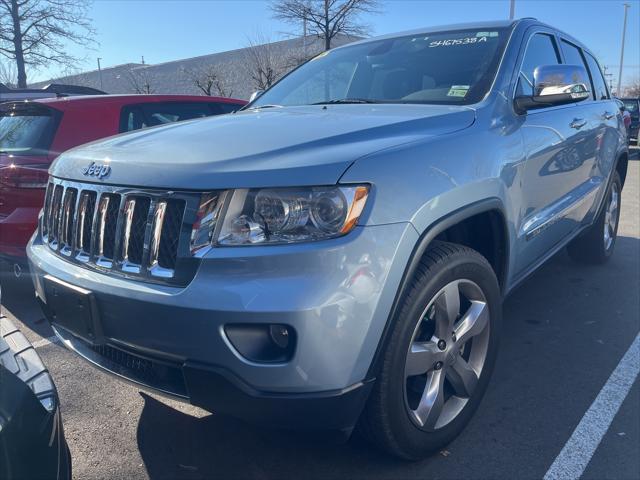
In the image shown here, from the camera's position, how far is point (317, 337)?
1758 millimetres

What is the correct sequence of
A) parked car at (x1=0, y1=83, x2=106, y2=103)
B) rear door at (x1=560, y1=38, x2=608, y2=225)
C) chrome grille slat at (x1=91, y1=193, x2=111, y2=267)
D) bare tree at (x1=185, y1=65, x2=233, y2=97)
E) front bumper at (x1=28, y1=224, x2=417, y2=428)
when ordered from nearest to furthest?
1. front bumper at (x1=28, y1=224, x2=417, y2=428)
2. chrome grille slat at (x1=91, y1=193, x2=111, y2=267)
3. rear door at (x1=560, y1=38, x2=608, y2=225)
4. parked car at (x1=0, y1=83, x2=106, y2=103)
5. bare tree at (x1=185, y1=65, x2=233, y2=97)

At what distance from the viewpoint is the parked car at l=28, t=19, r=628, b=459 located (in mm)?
1792

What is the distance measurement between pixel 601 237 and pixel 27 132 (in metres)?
4.82

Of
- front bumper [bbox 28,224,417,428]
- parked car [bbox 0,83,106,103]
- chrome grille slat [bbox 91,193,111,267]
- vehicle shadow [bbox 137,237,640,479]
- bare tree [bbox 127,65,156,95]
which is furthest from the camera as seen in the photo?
bare tree [bbox 127,65,156,95]

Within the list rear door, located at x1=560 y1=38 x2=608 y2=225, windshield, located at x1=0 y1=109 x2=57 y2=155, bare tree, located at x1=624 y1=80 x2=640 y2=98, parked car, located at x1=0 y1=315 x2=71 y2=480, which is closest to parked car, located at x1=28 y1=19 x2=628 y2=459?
parked car, located at x1=0 y1=315 x2=71 y2=480

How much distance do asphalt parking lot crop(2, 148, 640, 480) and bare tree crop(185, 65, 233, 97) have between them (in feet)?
93.2

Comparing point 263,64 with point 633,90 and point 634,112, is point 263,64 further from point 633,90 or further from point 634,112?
point 633,90

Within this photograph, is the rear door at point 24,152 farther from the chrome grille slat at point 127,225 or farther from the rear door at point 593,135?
the rear door at point 593,135

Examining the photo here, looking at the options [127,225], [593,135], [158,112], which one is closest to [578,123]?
[593,135]

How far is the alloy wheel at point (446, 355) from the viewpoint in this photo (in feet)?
7.39

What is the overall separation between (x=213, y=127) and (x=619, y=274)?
4.05 metres

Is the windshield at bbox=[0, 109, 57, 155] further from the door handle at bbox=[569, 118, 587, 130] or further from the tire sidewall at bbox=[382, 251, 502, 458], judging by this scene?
the door handle at bbox=[569, 118, 587, 130]

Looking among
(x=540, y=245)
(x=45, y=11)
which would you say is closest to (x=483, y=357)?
(x=540, y=245)

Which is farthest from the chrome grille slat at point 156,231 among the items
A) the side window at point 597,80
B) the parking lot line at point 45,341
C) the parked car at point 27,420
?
the side window at point 597,80
